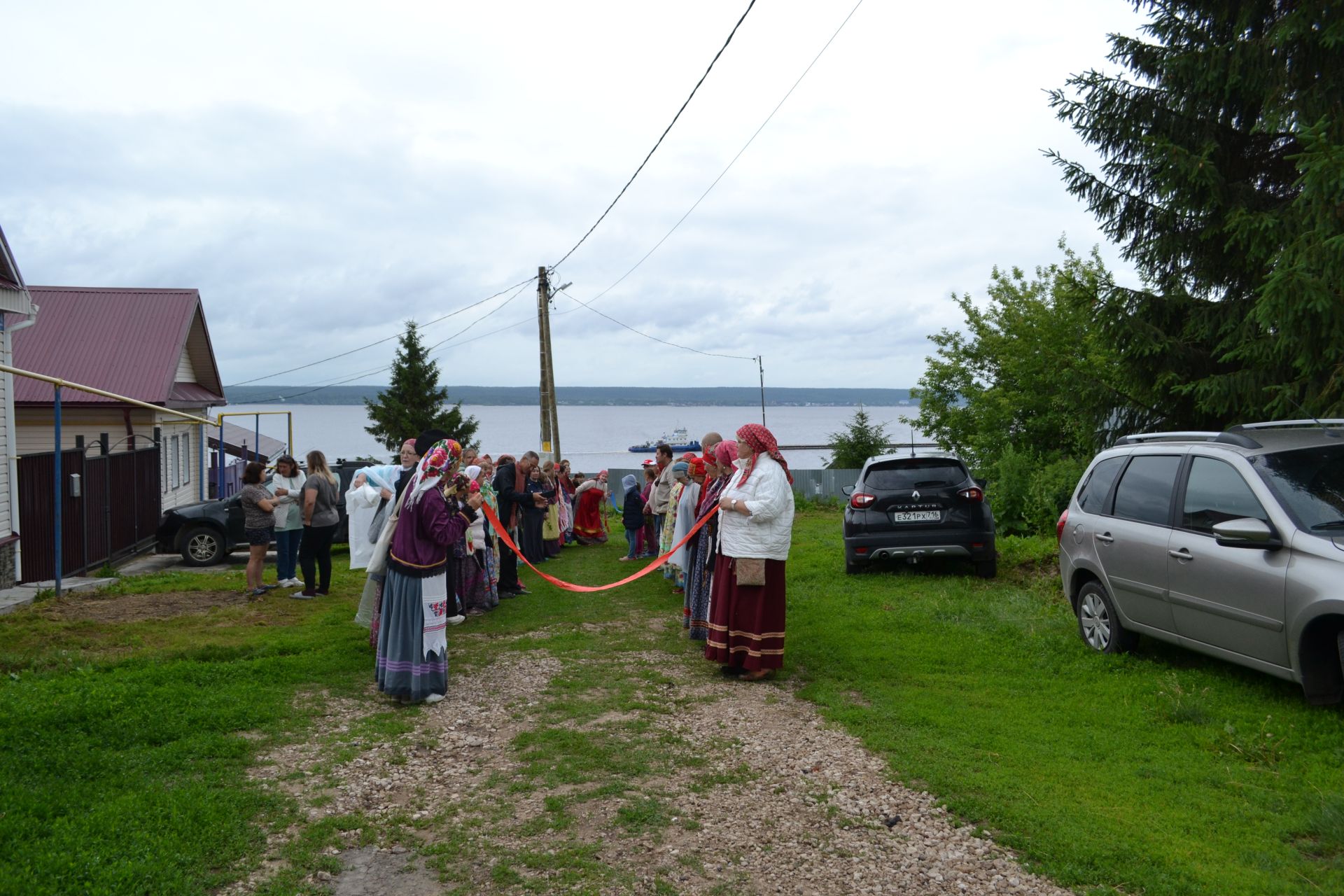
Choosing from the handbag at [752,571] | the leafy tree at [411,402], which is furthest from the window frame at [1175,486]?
the leafy tree at [411,402]

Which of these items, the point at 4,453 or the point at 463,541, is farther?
the point at 4,453

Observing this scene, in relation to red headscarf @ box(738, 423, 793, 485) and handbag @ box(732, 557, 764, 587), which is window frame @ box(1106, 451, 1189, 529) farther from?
handbag @ box(732, 557, 764, 587)

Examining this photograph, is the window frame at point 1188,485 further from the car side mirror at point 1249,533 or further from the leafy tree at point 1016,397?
the leafy tree at point 1016,397

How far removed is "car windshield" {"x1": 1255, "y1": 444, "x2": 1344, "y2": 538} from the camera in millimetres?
6156

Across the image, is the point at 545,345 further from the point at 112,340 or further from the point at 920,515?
the point at 920,515

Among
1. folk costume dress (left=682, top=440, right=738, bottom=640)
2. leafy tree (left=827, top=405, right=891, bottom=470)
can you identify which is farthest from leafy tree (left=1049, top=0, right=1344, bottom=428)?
leafy tree (left=827, top=405, right=891, bottom=470)

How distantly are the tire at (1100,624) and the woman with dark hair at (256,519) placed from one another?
30.3ft

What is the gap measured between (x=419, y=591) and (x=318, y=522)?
5359 mm

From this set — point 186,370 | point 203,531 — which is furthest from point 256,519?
point 186,370

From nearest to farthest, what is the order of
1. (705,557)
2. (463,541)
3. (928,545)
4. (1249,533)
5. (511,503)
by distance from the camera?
(1249,533)
(705,557)
(463,541)
(928,545)
(511,503)

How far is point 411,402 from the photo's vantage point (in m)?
47.6

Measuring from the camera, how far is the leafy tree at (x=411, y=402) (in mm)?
47031

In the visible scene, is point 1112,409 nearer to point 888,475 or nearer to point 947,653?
point 888,475

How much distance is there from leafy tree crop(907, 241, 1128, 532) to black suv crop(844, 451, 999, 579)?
14.5ft
